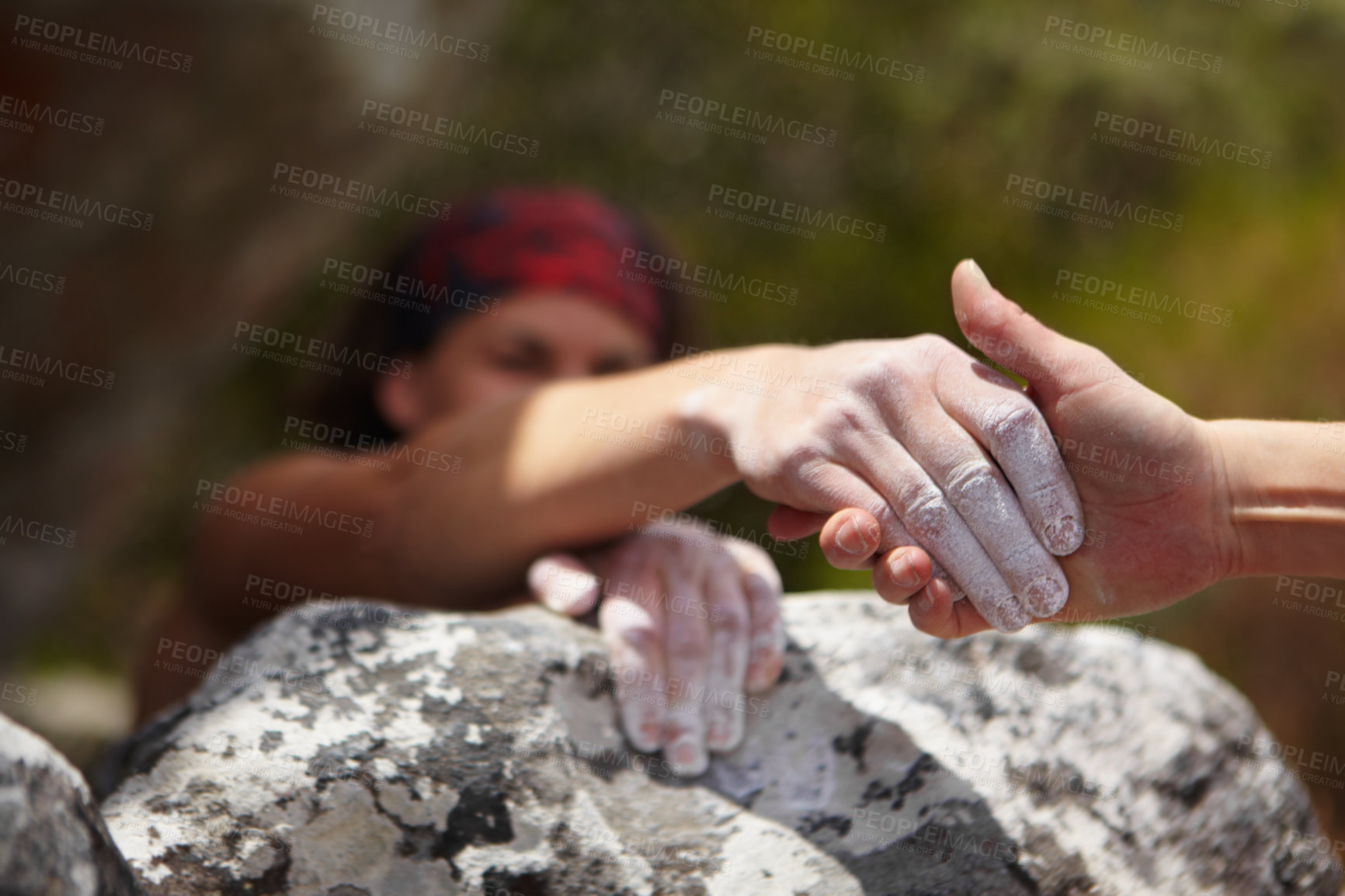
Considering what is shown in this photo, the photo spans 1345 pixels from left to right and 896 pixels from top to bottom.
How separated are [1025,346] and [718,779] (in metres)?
0.70

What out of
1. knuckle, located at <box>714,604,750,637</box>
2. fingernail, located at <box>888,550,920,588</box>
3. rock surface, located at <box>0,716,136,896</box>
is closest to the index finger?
fingernail, located at <box>888,550,920,588</box>

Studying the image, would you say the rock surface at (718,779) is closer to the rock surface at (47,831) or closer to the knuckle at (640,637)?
the knuckle at (640,637)

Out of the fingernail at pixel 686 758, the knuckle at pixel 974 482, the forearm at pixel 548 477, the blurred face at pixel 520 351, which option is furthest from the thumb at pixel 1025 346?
the blurred face at pixel 520 351

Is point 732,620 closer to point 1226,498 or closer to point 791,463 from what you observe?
point 791,463

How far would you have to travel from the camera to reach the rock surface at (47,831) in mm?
769

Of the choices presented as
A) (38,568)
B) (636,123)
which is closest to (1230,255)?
(636,123)

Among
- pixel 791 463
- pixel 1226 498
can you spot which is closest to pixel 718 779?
pixel 791 463

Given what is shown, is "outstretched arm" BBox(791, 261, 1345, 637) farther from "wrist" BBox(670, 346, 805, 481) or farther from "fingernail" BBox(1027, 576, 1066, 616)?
"wrist" BBox(670, 346, 805, 481)

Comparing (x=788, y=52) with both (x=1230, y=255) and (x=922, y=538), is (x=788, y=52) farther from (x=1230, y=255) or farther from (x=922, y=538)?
(x=922, y=538)

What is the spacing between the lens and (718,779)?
4.44 feet

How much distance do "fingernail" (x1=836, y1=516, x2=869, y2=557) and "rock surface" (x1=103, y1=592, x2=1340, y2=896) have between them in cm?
40

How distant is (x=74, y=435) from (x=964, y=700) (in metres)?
3.63

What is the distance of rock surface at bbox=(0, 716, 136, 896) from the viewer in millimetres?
769

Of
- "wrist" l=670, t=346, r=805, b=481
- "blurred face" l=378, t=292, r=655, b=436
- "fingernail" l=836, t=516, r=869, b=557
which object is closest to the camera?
"fingernail" l=836, t=516, r=869, b=557
